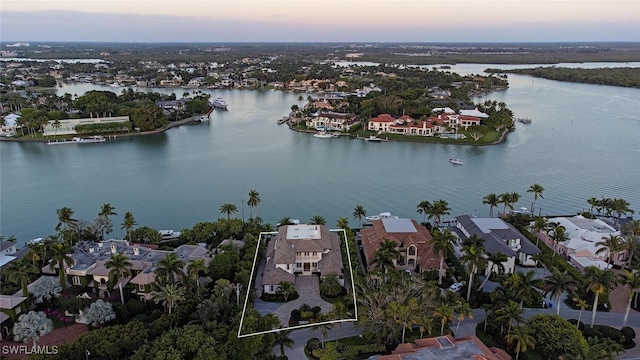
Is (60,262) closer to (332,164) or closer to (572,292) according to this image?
(572,292)

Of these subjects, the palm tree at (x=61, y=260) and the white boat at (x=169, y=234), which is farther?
the white boat at (x=169, y=234)

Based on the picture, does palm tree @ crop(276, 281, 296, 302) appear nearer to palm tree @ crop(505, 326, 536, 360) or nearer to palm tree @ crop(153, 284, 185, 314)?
palm tree @ crop(153, 284, 185, 314)

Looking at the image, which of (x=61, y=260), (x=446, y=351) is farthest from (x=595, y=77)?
(x=61, y=260)

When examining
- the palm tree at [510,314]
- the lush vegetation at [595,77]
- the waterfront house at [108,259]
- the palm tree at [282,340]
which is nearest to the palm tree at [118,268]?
the waterfront house at [108,259]

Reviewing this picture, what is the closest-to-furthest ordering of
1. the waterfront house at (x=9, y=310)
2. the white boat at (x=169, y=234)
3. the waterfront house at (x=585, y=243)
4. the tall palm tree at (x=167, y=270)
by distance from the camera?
the waterfront house at (x=9, y=310) < the tall palm tree at (x=167, y=270) < the waterfront house at (x=585, y=243) < the white boat at (x=169, y=234)

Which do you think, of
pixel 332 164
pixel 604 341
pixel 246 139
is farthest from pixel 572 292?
pixel 246 139

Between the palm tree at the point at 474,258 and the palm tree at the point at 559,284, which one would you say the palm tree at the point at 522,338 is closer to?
the palm tree at the point at 559,284

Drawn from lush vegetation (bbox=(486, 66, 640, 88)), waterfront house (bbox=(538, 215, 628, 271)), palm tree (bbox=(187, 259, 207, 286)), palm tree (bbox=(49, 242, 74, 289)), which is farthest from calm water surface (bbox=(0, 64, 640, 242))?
lush vegetation (bbox=(486, 66, 640, 88))
